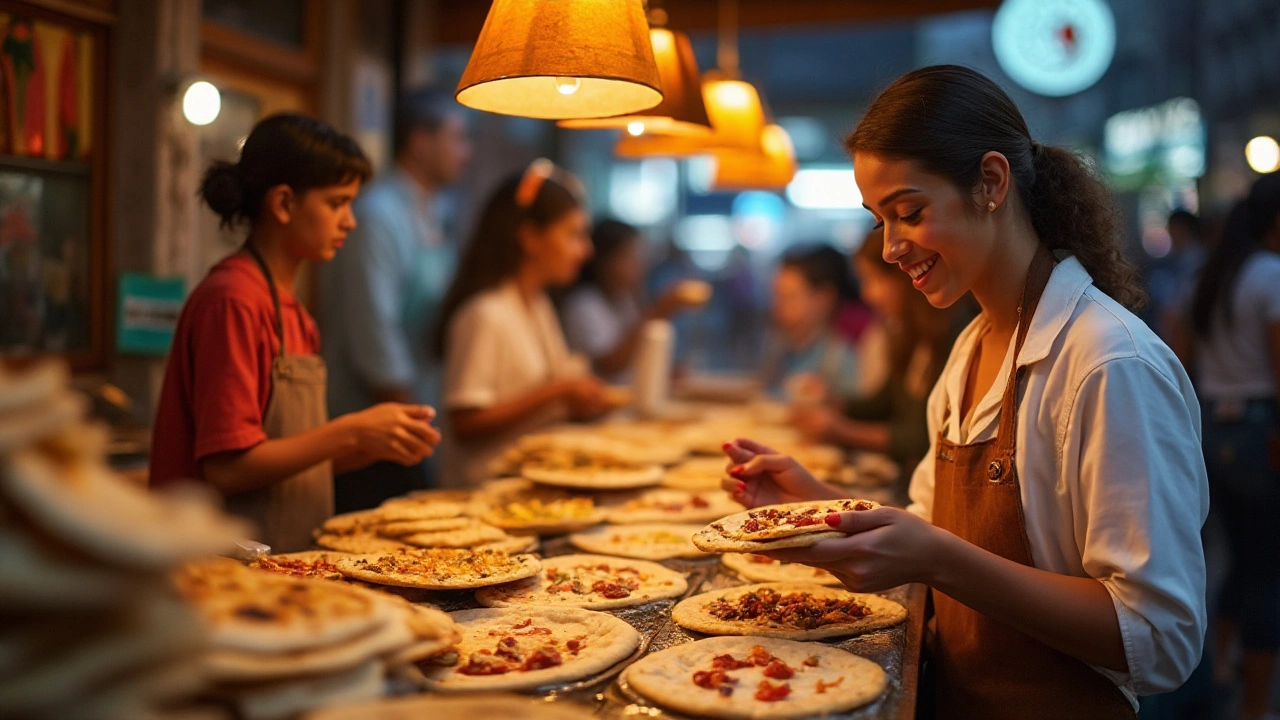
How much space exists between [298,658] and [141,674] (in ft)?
0.70

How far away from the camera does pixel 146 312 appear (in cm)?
418

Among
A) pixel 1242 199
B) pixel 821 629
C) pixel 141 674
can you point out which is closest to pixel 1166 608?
pixel 821 629

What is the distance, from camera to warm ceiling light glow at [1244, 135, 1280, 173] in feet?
23.6

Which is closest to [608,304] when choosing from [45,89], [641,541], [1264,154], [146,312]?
[146,312]

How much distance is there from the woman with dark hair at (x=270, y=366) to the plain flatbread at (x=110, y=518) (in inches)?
53.4

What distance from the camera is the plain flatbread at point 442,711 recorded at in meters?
1.38

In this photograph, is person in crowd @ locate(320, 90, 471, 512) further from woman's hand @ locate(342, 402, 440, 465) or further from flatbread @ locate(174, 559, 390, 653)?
flatbread @ locate(174, 559, 390, 653)

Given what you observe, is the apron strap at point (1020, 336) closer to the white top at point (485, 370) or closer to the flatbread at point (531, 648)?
the flatbread at point (531, 648)

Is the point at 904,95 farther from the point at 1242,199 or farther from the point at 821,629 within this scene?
the point at 1242,199

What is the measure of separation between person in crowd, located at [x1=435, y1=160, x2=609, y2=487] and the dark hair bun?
2.02 meters

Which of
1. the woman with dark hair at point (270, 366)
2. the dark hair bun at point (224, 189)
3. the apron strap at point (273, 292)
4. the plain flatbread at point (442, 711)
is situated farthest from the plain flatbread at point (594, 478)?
the plain flatbread at point (442, 711)

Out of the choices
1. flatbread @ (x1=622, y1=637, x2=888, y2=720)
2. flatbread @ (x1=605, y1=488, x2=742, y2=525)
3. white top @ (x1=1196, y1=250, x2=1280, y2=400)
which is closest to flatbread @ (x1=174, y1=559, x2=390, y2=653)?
flatbread @ (x1=622, y1=637, x2=888, y2=720)

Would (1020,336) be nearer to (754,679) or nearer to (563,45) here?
(754,679)

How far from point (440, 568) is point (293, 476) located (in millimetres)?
654
